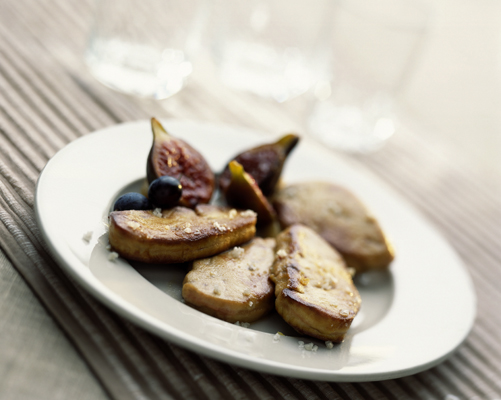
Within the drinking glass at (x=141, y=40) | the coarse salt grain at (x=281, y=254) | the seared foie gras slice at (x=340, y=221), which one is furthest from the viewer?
the drinking glass at (x=141, y=40)

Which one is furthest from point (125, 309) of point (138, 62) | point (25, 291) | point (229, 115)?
point (229, 115)

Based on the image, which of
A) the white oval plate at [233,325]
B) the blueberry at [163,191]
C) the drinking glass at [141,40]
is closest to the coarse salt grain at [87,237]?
the white oval plate at [233,325]

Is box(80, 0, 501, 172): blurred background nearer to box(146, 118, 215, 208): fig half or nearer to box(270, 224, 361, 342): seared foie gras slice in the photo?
box(146, 118, 215, 208): fig half

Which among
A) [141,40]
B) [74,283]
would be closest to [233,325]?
[74,283]

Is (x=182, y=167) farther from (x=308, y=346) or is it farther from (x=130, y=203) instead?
(x=308, y=346)

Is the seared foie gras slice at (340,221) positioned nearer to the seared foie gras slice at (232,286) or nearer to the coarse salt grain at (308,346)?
the seared foie gras slice at (232,286)
